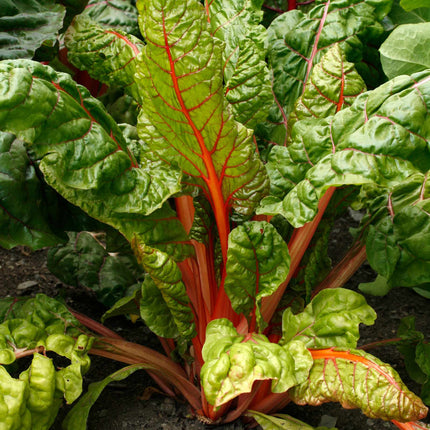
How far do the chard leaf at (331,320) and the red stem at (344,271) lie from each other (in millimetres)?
212

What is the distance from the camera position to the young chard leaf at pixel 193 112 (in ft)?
2.98

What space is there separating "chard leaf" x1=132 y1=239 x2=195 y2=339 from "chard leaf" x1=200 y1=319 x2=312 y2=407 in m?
0.09

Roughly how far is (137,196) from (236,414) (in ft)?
1.87

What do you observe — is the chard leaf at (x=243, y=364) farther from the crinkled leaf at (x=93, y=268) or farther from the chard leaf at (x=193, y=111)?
the crinkled leaf at (x=93, y=268)

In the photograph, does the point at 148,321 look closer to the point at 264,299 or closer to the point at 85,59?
the point at 264,299

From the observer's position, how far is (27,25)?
1.39 m

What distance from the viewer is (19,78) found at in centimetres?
87

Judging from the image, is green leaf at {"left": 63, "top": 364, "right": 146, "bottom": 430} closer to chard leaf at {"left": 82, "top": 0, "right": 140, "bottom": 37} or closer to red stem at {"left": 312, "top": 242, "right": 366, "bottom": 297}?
red stem at {"left": 312, "top": 242, "right": 366, "bottom": 297}

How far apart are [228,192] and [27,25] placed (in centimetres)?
74

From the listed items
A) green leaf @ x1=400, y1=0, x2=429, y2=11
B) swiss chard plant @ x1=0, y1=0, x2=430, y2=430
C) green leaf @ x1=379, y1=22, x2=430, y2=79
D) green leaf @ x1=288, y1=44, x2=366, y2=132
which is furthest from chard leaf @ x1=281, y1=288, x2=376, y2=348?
green leaf @ x1=400, y1=0, x2=429, y2=11

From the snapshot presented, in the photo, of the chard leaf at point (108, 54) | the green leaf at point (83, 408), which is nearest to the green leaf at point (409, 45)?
the chard leaf at point (108, 54)

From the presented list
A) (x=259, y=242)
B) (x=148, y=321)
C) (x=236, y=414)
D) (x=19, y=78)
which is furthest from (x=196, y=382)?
(x=19, y=78)

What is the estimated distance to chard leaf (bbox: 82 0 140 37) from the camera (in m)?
1.59

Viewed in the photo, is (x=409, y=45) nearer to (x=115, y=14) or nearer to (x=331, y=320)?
(x=331, y=320)
